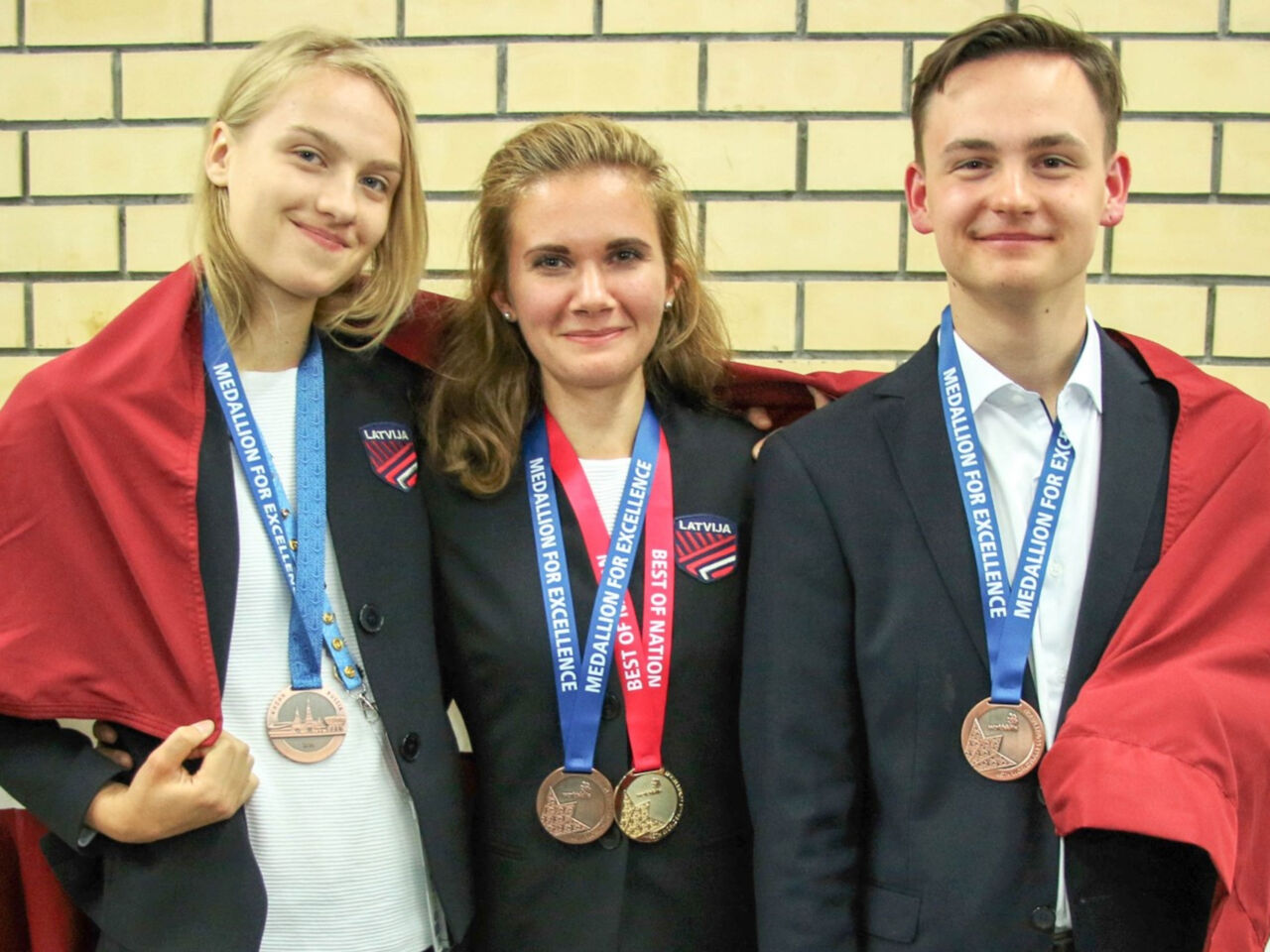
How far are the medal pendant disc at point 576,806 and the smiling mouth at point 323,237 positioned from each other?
94 cm

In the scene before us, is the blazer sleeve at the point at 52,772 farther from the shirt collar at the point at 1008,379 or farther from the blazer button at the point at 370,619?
the shirt collar at the point at 1008,379

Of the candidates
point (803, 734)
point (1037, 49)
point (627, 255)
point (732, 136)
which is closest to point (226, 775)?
point (803, 734)

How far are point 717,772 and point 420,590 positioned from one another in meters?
0.59

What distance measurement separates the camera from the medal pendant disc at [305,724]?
5.61 ft

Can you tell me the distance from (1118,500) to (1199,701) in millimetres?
317

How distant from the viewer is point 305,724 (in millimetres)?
1725

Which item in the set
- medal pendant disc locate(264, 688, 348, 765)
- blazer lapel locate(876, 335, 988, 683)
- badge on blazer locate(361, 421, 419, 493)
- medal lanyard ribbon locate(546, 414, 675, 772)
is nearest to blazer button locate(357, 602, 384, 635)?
medal pendant disc locate(264, 688, 348, 765)

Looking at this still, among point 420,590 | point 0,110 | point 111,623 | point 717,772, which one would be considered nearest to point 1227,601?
point 717,772

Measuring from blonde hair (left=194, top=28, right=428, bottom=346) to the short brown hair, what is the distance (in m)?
0.93

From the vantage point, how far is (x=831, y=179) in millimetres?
2701

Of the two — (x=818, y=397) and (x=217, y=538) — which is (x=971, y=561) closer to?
(x=818, y=397)

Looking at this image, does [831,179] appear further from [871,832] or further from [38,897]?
[38,897]

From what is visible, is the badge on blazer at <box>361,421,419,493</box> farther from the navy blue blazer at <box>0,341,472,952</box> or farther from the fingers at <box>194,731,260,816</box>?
the fingers at <box>194,731,260,816</box>

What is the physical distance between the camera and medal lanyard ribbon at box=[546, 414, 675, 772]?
187 centimetres
